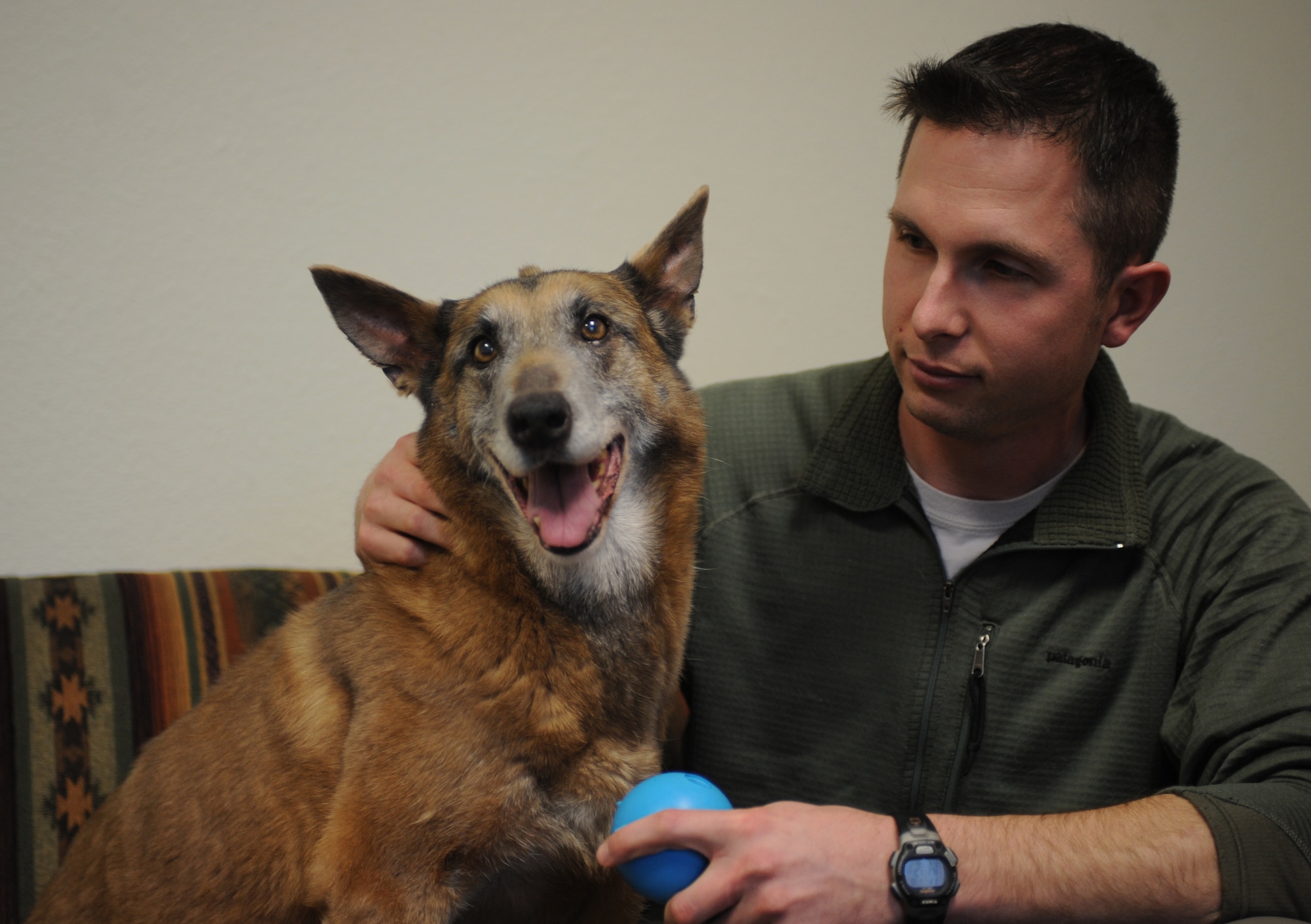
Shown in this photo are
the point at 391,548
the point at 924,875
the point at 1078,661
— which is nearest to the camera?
the point at 924,875

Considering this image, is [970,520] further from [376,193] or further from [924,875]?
[376,193]

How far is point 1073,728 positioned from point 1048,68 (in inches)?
46.4

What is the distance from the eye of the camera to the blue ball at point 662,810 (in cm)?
119

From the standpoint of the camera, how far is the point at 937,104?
1.62 m

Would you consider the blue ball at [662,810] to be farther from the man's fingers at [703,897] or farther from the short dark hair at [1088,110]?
the short dark hair at [1088,110]

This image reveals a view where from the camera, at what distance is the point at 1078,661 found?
167 cm

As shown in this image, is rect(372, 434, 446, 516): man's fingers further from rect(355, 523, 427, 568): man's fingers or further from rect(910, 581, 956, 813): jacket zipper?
rect(910, 581, 956, 813): jacket zipper

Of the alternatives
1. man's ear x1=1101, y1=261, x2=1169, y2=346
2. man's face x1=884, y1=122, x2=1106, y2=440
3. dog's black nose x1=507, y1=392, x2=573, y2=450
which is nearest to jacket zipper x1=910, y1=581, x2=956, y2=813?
man's face x1=884, y1=122, x2=1106, y2=440

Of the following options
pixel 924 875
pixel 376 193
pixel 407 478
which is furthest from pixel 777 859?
pixel 376 193

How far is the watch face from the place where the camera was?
1.25 metres

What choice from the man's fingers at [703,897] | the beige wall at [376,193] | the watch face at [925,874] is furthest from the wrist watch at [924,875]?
the beige wall at [376,193]

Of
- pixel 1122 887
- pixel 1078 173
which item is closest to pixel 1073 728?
pixel 1122 887

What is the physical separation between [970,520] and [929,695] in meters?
0.34

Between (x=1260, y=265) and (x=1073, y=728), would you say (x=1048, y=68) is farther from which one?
(x=1260, y=265)
